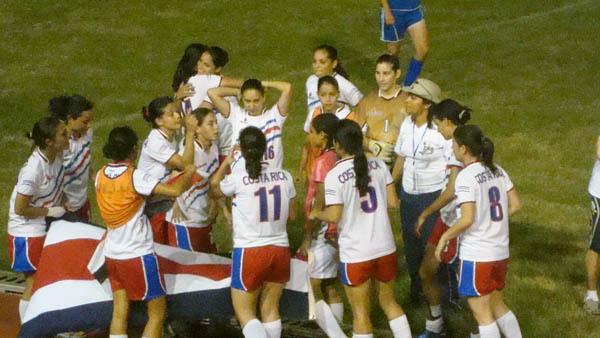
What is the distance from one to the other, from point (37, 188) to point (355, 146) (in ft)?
8.34

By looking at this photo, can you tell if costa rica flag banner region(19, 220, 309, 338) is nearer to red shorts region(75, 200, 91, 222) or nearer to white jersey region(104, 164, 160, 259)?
white jersey region(104, 164, 160, 259)

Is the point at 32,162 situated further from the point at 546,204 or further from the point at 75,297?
the point at 546,204

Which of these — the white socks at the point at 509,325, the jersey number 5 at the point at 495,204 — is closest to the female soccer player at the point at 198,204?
the jersey number 5 at the point at 495,204

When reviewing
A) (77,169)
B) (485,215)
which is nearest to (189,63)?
(77,169)

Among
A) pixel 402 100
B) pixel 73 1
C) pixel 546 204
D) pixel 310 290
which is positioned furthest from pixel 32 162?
pixel 73 1

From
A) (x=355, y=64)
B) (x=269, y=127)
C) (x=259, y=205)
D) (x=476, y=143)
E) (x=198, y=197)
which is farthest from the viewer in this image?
(x=355, y=64)

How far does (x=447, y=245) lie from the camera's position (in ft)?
21.3

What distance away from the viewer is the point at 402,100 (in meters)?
7.42

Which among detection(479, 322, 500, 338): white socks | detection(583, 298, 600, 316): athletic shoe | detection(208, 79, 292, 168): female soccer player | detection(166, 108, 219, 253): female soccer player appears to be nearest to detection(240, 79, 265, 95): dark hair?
detection(208, 79, 292, 168): female soccer player

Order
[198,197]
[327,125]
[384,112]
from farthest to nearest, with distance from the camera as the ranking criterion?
1. [384,112]
2. [198,197]
3. [327,125]

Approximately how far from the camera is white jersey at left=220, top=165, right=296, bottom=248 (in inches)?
233

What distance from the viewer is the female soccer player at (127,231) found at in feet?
19.4

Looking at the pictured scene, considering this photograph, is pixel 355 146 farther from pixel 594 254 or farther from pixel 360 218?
pixel 594 254

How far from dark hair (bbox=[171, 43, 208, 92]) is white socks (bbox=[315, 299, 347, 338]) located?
9.22ft
